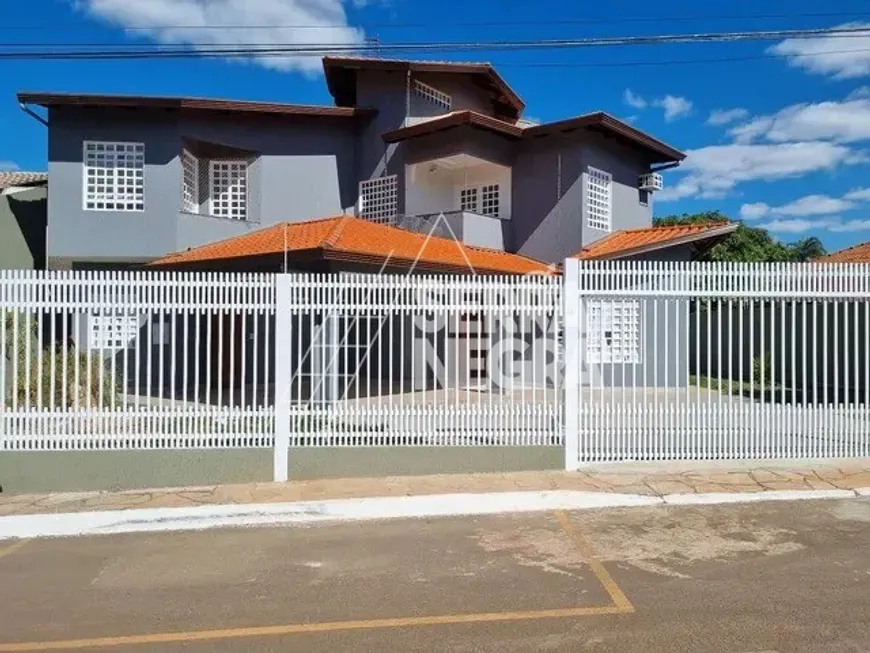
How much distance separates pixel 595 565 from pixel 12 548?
466 cm

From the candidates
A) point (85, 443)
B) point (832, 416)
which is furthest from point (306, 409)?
point (832, 416)

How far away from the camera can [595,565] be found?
5160 millimetres

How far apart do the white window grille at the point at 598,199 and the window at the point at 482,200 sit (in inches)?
96.0

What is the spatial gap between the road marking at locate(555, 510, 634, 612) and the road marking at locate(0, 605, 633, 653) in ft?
0.32

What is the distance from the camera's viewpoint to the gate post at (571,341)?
772 cm

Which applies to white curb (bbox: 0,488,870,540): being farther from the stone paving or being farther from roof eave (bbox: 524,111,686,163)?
roof eave (bbox: 524,111,686,163)

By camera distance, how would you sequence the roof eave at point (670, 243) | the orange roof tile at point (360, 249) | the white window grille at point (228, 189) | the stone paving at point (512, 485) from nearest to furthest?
the stone paving at point (512, 485) → the orange roof tile at point (360, 249) → the roof eave at point (670, 243) → the white window grille at point (228, 189)

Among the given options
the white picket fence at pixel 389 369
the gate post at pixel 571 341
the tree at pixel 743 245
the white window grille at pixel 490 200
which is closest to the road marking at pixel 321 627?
the white picket fence at pixel 389 369

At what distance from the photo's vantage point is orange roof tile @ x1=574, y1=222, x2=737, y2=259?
45.7 ft

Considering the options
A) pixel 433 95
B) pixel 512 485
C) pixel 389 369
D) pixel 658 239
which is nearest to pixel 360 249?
pixel 389 369

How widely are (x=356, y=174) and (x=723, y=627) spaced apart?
53.3ft

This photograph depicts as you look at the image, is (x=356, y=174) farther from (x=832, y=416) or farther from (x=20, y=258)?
(x=832, y=416)

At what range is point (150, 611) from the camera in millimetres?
4348

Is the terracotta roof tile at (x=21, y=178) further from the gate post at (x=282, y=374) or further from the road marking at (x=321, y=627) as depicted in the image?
the road marking at (x=321, y=627)
